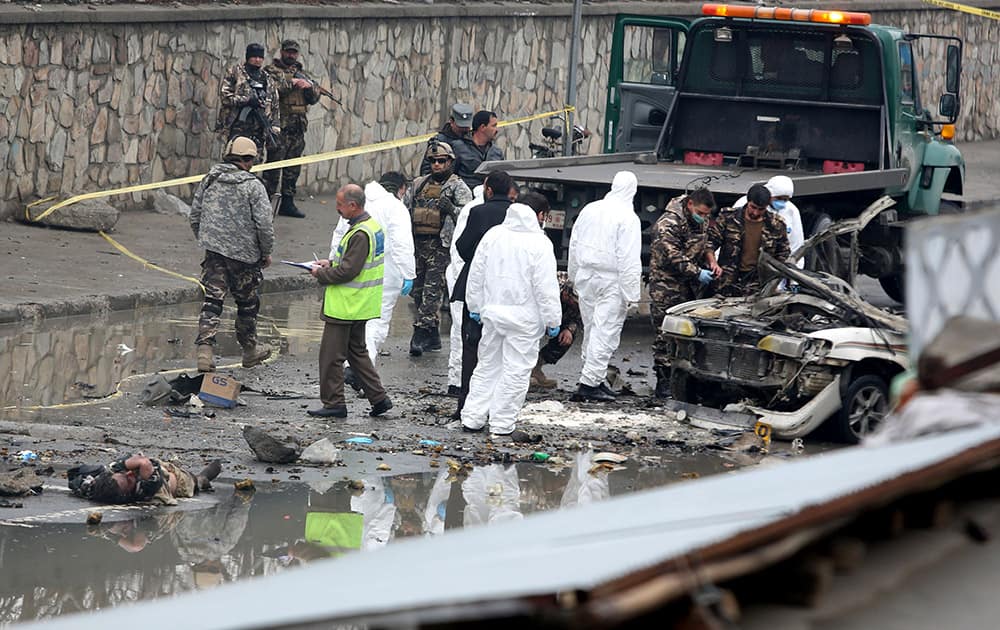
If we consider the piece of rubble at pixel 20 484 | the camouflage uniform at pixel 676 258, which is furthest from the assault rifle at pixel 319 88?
the piece of rubble at pixel 20 484

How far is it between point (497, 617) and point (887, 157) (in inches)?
517

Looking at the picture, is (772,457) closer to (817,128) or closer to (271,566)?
(271,566)

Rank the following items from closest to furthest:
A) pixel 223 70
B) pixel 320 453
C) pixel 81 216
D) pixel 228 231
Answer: pixel 320 453 < pixel 228 231 < pixel 81 216 < pixel 223 70

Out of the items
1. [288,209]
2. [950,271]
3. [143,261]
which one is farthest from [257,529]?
[288,209]

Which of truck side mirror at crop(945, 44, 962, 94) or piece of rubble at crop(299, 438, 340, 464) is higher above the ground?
truck side mirror at crop(945, 44, 962, 94)

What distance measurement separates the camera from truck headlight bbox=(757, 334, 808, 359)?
405 inches

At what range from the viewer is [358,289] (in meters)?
11.0

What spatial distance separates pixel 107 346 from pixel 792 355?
556cm

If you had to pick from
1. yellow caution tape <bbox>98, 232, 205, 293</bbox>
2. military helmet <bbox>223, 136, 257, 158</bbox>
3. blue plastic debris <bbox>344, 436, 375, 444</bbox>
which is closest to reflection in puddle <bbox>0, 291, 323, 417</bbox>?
yellow caution tape <bbox>98, 232, 205, 293</bbox>

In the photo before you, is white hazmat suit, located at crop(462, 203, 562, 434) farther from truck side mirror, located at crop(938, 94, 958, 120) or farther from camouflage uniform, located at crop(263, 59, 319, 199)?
camouflage uniform, located at crop(263, 59, 319, 199)

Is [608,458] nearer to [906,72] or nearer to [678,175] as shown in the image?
[678,175]

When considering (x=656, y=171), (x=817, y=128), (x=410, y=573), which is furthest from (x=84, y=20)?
(x=410, y=573)

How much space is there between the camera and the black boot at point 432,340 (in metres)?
13.5

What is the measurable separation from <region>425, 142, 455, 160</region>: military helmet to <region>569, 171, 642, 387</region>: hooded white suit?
176 cm
